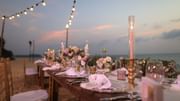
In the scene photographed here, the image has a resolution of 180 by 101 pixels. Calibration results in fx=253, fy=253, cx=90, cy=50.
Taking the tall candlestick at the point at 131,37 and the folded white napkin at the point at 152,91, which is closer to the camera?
the folded white napkin at the point at 152,91

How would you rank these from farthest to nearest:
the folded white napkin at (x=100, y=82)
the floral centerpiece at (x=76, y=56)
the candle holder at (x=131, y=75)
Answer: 1. the floral centerpiece at (x=76, y=56)
2. the folded white napkin at (x=100, y=82)
3. the candle holder at (x=131, y=75)

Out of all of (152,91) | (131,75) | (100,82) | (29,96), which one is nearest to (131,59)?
(131,75)

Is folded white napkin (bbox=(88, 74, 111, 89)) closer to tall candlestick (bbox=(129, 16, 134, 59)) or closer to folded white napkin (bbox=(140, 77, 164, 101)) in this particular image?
tall candlestick (bbox=(129, 16, 134, 59))

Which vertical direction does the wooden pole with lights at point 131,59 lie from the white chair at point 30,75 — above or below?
above

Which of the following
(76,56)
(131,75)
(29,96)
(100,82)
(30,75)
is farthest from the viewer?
(30,75)

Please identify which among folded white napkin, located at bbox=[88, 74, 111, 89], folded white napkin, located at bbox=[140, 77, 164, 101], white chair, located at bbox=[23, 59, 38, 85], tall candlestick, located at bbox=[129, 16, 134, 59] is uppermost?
tall candlestick, located at bbox=[129, 16, 134, 59]

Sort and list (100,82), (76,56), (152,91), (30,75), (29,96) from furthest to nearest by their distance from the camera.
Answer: (30,75), (76,56), (29,96), (100,82), (152,91)

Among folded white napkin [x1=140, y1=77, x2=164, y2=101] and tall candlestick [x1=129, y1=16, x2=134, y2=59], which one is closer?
folded white napkin [x1=140, y1=77, x2=164, y2=101]

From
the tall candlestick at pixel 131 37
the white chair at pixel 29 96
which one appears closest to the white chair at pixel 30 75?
the white chair at pixel 29 96

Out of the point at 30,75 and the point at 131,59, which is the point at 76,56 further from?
the point at 30,75

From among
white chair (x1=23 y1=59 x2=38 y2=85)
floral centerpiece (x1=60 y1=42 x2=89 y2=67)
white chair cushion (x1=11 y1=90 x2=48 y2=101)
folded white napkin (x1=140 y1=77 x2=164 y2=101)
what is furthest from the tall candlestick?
white chair (x1=23 y1=59 x2=38 y2=85)

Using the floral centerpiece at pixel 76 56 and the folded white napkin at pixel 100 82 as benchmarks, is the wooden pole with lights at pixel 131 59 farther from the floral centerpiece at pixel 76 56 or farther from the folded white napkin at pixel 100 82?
the floral centerpiece at pixel 76 56

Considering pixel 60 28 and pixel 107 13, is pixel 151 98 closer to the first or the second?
pixel 107 13

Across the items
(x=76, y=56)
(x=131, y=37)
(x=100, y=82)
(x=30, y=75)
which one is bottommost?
(x=30, y=75)
